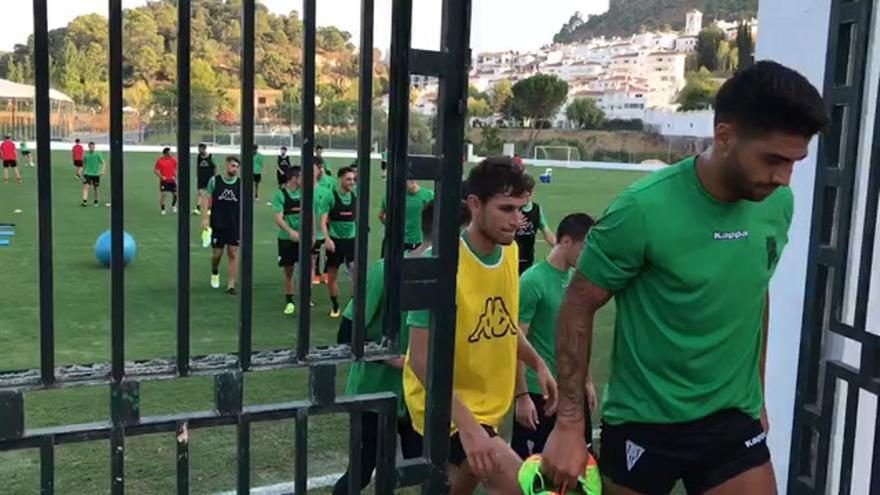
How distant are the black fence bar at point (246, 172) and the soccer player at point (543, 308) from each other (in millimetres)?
2247

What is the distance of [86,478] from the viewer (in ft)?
14.9

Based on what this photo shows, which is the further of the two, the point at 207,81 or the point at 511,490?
the point at 207,81

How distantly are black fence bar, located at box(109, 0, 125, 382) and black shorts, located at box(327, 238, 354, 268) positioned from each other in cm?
758

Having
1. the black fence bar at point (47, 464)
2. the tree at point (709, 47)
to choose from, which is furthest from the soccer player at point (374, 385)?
the tree at point (709, 47)

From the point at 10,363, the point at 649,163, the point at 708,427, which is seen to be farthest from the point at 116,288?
the point at 649,163

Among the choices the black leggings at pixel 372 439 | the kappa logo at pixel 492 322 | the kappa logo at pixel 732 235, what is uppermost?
the kappa logo at pixel 732 235

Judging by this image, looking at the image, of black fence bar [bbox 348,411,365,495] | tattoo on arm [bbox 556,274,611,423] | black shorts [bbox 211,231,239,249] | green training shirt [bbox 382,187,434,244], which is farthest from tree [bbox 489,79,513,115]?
black fence bar [bbox 348,411,365,495]

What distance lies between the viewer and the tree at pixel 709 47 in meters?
81.9

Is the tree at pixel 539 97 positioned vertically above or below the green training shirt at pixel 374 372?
above

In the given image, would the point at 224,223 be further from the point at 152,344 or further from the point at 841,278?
the point at 841,278

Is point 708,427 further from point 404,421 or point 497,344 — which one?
point 404,421

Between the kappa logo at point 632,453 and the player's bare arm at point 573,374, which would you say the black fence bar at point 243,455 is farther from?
the kappa logo at point 632,453

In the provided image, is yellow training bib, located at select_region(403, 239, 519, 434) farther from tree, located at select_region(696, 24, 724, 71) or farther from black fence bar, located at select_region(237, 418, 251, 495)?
tree, located at select_region(696, 24, 724, 71)

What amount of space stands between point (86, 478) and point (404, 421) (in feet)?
6.87
